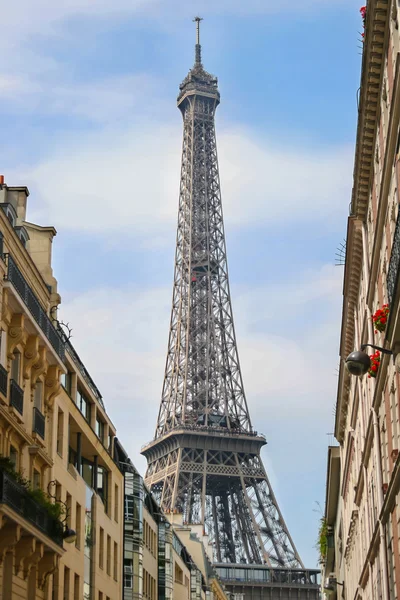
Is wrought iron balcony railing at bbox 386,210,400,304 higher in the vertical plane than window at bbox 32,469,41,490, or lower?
higher

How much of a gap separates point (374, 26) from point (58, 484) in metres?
22.6

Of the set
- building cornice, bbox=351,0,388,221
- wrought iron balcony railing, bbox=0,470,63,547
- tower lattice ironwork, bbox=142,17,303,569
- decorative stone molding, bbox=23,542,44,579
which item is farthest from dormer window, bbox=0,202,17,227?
tower lattice ironwork, bbox=142,17,303,569

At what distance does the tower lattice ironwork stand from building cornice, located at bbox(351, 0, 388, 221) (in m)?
99.0

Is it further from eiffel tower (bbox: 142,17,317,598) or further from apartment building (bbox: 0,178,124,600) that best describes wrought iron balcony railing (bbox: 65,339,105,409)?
eiffel tower (bbox: 142,17,317,598)

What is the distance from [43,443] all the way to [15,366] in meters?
4.27

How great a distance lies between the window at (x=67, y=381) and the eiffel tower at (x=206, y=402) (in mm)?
90079

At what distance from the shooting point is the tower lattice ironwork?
491ft

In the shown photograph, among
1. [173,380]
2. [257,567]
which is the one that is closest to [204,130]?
[173,380]

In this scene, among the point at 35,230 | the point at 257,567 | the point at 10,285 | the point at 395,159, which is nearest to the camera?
the point at 395,159

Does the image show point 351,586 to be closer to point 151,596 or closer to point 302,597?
point 151,596

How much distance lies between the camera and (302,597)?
14412 centimetres

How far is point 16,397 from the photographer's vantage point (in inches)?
1483

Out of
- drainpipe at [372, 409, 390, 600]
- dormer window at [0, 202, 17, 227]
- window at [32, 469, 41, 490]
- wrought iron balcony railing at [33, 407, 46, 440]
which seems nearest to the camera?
drainpipe at [372, 409, 390, 600]

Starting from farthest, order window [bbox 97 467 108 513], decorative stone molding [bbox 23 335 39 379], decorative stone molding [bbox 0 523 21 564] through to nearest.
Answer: window [bbox 97 467 108 513], decorative stone molding [bbox 23 335 39 379], decorative stone molding [bbox 0 523 21 564]
